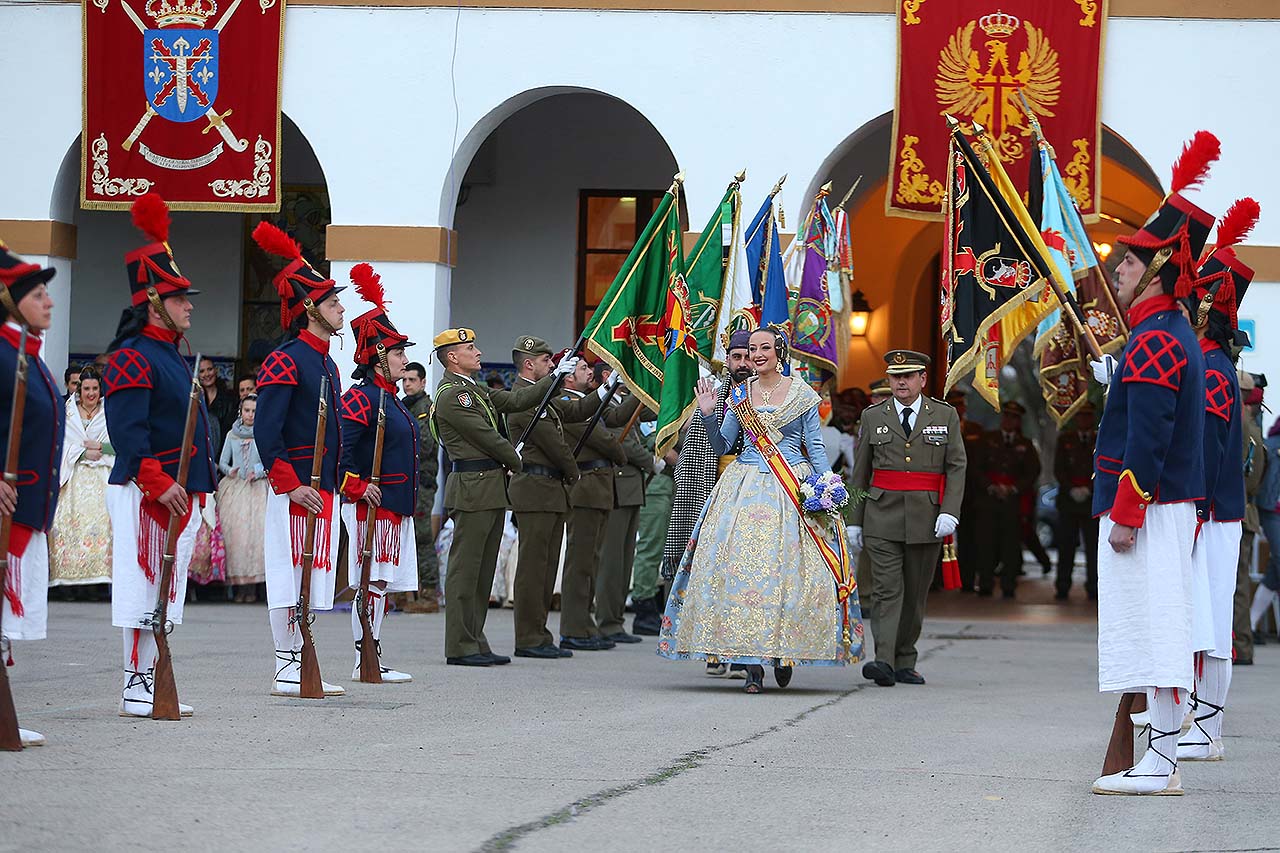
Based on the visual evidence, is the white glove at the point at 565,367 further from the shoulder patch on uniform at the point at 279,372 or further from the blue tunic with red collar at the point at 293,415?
the shoulder patch on uniform at the point at 279,372

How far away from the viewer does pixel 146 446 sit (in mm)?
8102

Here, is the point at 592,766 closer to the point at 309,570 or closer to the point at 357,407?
the point at 309,570

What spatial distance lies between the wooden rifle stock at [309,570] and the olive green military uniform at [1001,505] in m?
12.5

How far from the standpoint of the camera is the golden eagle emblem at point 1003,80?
15.5 meters

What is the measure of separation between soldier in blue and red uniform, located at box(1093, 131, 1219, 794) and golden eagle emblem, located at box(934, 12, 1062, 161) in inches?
339

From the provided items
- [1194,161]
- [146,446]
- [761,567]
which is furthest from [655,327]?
[1194,161]

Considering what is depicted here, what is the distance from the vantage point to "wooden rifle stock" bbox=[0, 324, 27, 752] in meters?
6.83

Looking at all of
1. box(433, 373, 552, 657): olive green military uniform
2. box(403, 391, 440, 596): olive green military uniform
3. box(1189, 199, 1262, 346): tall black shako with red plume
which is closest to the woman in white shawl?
box(403, 391, 440, 596): olive green military uniform

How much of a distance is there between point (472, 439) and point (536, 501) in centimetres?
112

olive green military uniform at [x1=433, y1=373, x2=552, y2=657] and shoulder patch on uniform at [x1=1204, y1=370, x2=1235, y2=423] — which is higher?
shoulder patch on uniform at [x1=1204, y1=370, x2=1235, y2=423]

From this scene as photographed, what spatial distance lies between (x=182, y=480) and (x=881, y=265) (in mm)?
14724

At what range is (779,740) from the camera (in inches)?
324

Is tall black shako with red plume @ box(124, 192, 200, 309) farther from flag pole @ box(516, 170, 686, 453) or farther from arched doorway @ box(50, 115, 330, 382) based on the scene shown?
arched doorway @ box(50, 115, 330, 382)

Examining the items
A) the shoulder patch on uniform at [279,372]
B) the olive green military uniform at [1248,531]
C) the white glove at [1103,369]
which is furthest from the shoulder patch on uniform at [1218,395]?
the olive green military uniform at [1248,531]
